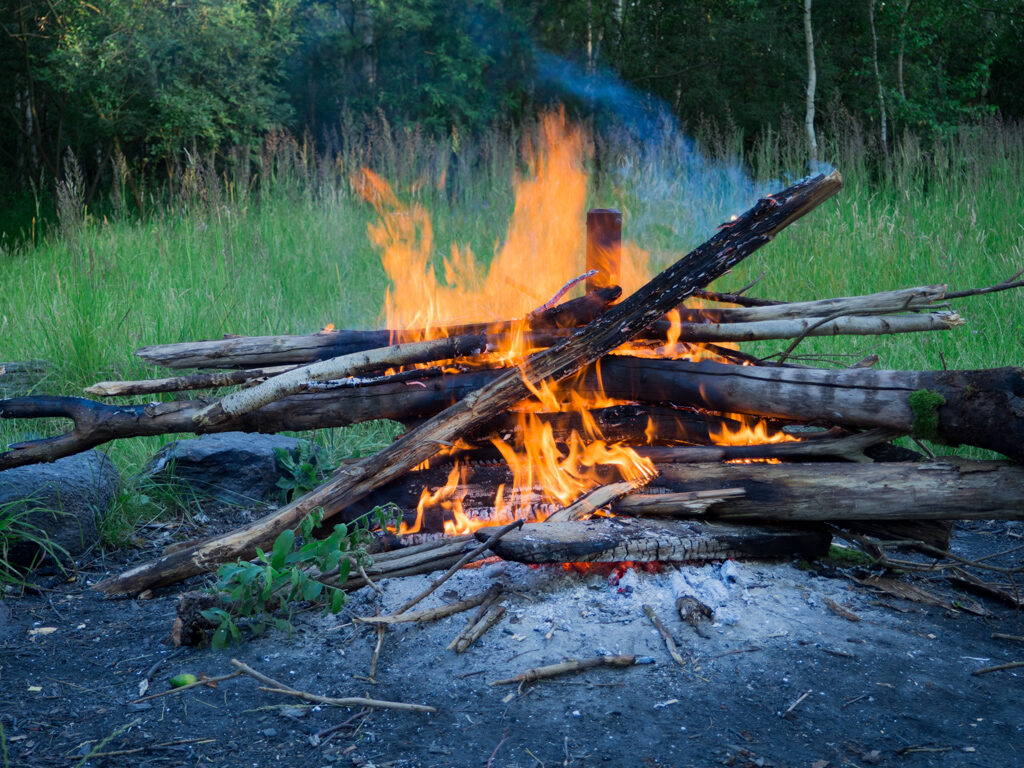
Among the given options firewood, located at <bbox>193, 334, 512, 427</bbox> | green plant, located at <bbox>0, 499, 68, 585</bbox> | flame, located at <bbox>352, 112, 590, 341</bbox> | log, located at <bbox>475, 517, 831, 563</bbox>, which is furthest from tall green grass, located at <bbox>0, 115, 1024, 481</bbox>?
log, located at <bbox>475, 517, 831, 563</bbox>

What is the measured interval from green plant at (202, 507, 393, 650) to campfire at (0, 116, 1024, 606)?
0.14 metres

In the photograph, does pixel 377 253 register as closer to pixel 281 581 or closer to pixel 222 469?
pixel 222 469

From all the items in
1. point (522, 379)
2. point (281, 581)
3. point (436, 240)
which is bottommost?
point (281, 581)

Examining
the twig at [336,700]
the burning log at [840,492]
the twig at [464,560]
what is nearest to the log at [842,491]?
the burning log at [840,492]

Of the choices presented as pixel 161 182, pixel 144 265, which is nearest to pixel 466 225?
pixel 144 265

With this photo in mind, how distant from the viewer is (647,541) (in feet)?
9.11

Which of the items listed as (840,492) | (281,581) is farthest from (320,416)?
(840,492)

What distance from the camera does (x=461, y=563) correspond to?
2.75 metres

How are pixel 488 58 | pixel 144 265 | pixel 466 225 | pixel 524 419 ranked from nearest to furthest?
pixel 524 419 < pixel 144 265 < pixel 466 225 < pixel 488 58

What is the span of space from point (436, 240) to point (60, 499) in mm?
4950

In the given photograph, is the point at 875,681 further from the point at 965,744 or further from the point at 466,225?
the point at 466,225

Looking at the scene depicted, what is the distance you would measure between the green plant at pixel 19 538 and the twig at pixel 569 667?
6.51 feet

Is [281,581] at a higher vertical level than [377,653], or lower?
higher

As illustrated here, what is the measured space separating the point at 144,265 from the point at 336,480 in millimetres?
4288
